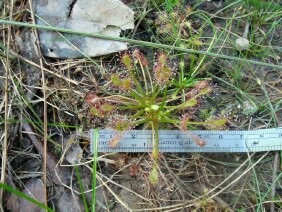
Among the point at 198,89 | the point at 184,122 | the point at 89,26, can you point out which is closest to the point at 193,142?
the point at 184,122

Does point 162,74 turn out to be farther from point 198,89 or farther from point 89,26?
point 89,26

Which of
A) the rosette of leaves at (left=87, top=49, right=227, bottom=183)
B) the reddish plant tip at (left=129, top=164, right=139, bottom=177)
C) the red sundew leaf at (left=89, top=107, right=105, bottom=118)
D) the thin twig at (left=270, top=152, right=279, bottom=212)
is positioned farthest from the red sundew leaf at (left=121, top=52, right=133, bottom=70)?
the thin twig at (left=270, top=152, right=279, bottom=212)

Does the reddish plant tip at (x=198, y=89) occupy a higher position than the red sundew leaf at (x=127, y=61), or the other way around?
the red sundew leaf at (x=127, y=61)

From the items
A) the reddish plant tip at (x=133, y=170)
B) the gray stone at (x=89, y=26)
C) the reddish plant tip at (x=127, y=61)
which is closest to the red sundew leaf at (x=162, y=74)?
the reddish plant tip at (x=127, y=61)

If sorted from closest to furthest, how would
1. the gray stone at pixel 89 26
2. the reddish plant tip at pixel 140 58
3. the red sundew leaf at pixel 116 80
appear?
1. the red sundew leaf at pixel 116 80
2. the reddish plant tip at pixel 140 58
3. the gray stone at pixel 89 26

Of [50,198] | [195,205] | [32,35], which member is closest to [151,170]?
[195,205]

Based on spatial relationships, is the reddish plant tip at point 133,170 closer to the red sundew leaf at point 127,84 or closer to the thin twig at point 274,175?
the red sundew leaf at point 127,84
